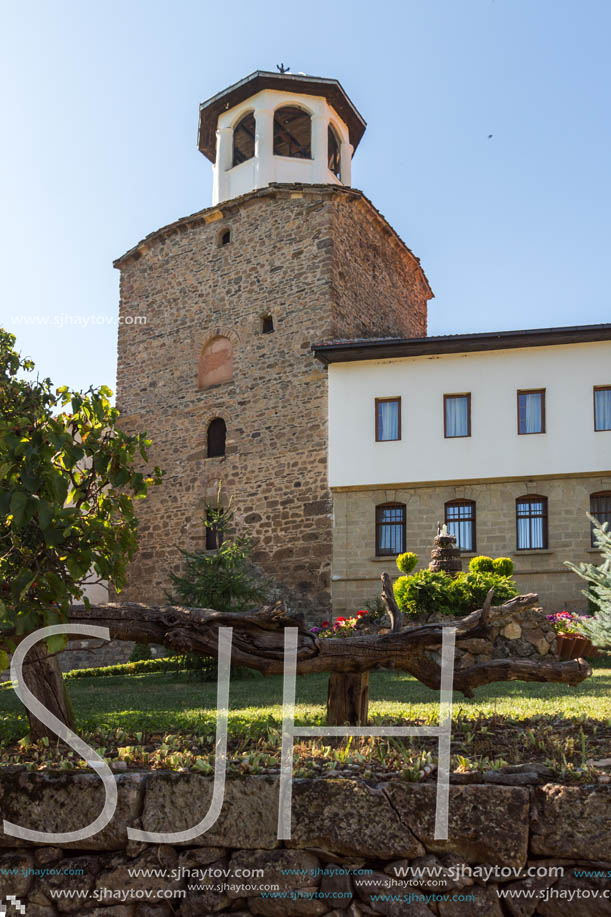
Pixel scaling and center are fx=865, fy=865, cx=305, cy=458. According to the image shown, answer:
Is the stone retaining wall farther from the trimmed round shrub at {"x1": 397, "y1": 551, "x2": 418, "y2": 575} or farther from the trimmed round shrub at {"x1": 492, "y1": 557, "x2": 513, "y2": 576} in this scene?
the trimmed round shrub at {"x1": 397, "y1": 551, "x2": 418, "y2": 575}

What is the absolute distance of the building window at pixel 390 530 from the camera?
64.1 ft

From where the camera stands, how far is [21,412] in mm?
6008

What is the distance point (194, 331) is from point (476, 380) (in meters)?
8.53

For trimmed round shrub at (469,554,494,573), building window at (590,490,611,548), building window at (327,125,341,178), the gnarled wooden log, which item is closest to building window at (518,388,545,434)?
building window at (590,490,611,548)

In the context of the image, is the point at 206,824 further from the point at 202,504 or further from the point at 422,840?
the point at 202,504

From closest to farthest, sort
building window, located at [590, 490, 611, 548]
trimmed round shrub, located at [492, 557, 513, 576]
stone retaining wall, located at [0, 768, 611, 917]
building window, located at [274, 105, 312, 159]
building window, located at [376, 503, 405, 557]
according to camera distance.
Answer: stone retaining wall, located at [0, 768, 611, 917], trimmed round shrub, located at [492, 557, 513, 576], building window, located at [590, 490, 611, 548], building window, located at [376, 503, 405, 557], building window, located at [274, 105, 312, 159]

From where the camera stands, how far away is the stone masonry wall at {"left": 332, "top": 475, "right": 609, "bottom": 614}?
18234 mm

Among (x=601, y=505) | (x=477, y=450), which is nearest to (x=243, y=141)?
(x=477, y=450)

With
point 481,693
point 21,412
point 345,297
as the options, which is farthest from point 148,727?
point 345,297

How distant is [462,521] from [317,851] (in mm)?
15050

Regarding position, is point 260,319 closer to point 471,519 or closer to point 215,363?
point 215,363

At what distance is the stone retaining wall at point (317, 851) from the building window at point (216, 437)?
1839 cm

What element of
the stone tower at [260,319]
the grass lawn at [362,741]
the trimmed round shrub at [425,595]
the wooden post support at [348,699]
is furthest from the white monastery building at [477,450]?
the wooden post support at [348,699]

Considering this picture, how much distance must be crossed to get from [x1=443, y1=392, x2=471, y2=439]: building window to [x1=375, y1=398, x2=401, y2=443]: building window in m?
1.06
